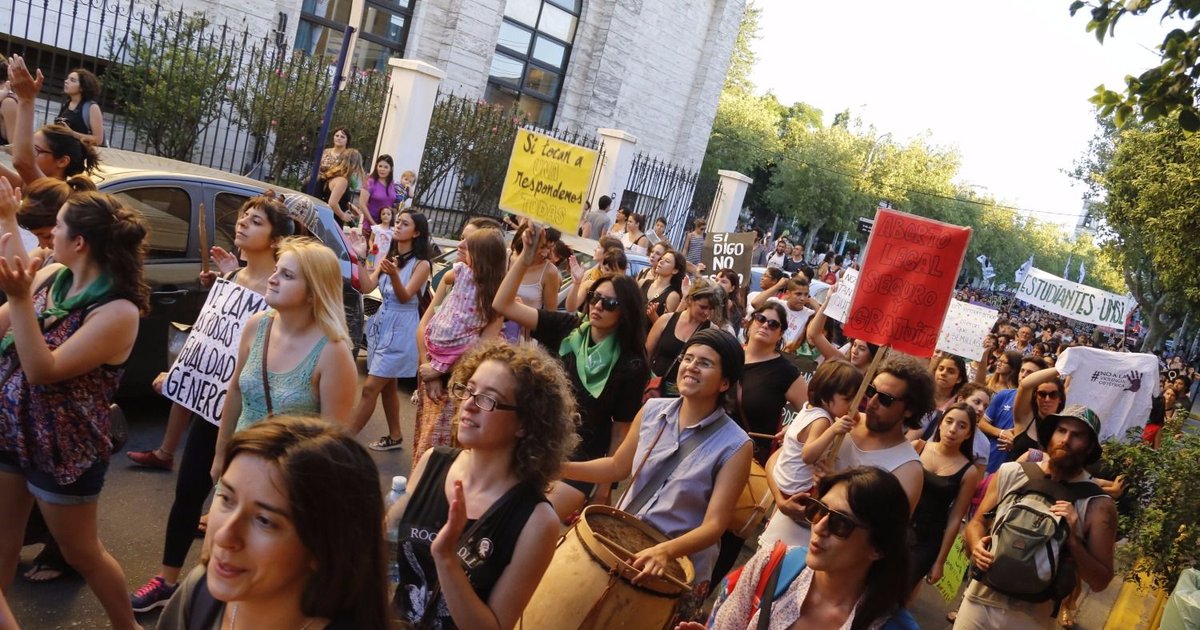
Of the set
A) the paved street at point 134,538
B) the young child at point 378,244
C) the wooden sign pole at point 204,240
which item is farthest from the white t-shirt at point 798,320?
the wooden sign pole at point 204,240

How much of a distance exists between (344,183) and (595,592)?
9.54m

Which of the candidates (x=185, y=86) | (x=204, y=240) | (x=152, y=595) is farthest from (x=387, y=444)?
(x=185, y=86)

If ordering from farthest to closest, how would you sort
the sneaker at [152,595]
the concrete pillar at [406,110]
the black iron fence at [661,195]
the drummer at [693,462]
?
1. the black iron fence at [661,195]
2. the concrete pillar at [406,110]
3. the sneaker at [152,595]
4. the drummer at [693,462]

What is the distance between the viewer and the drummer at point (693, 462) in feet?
13.8

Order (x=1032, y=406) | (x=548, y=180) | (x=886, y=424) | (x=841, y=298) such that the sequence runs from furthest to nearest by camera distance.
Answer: (x=841, y=298)
(x=548, y=180)
(x=1032, y=406)
(x=886, y=424)

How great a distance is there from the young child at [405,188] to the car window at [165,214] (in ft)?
25.1

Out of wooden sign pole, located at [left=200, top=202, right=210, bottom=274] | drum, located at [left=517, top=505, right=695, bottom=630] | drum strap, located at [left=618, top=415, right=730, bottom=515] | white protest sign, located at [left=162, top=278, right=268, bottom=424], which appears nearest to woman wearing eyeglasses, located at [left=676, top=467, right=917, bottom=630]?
drum, located at [left=517, top=505, right=695, bottom=630]

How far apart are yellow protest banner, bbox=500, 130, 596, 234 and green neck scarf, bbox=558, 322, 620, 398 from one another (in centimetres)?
300

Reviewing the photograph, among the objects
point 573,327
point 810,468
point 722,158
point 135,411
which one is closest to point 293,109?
point 135,411

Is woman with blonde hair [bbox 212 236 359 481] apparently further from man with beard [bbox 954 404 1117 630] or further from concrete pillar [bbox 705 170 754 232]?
concrete pillar [bbox 705 170 754 232]

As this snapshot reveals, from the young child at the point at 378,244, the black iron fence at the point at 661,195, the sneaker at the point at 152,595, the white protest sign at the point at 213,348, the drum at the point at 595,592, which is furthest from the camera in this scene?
the black iron fence at the point at 661,195

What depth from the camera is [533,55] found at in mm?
26906

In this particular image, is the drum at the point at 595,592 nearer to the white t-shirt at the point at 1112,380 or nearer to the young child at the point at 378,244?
the young child at the point at 378,244

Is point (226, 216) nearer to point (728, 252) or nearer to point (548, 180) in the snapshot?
point (548, 180)
